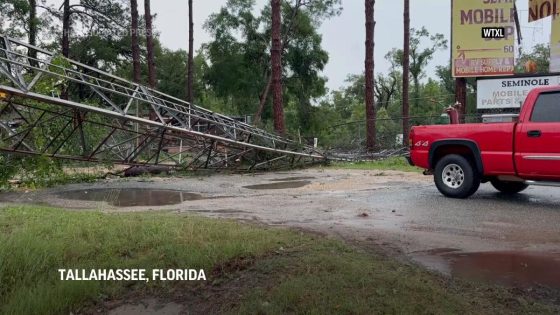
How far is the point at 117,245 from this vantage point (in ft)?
20.0

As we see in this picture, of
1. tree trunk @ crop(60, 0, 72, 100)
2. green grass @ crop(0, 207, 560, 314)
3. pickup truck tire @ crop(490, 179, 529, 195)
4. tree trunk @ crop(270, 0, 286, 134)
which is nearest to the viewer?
green grass @ crop(0, 207, 560, 314)

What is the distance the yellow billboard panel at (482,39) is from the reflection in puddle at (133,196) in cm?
1487

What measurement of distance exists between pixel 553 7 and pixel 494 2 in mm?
3122

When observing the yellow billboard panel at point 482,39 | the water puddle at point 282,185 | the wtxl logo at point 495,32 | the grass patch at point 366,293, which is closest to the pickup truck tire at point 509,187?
the water puddle at point 282,185

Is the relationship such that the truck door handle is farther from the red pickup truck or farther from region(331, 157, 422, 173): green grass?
region(331, 157, 422, 173): green grass

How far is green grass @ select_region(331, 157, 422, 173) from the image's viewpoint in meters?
18.0

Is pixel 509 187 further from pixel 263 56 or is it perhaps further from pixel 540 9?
pixel 263 56

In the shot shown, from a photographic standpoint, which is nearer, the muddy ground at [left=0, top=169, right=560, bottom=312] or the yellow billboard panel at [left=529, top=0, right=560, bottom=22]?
the muddy ground at [left=0, top=169, right=560, bottom=312]

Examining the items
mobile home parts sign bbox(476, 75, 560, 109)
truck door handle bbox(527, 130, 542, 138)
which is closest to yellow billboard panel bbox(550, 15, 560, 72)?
mobile home parts sign bbox(476, 75, 560, 109)

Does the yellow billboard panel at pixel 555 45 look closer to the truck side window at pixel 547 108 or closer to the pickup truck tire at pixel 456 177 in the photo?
the pickup truck tire at pixel 456 177

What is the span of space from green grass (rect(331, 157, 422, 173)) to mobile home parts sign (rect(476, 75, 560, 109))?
3.73 m

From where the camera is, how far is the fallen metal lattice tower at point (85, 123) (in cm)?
1084

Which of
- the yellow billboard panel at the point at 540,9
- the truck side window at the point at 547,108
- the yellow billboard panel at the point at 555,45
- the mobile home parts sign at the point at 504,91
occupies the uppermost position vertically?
the yellow billboard panel at the point at 540,9

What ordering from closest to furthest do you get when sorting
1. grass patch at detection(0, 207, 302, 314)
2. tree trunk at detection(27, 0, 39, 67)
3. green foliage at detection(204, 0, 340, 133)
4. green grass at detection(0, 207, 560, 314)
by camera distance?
green grass at detection(0, 207, 560, 314), grass patch at detection(0, 207, 302, 314), tree trunk at detection(27, 0, 39, 67), green foliage at detection(204, 0, 340, 133)
